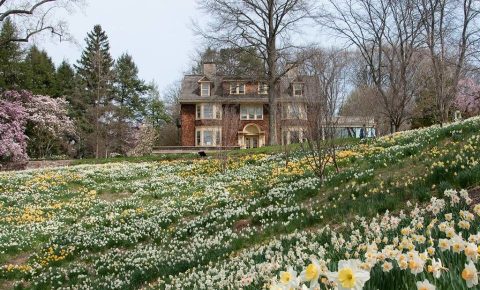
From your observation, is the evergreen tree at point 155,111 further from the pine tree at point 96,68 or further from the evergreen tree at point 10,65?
the evergreen tree at point 10,65

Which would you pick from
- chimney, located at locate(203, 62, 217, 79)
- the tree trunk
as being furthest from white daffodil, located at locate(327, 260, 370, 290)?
chimney, located at locate(203, 62, 217, 79)

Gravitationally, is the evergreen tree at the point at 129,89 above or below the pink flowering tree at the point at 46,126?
above

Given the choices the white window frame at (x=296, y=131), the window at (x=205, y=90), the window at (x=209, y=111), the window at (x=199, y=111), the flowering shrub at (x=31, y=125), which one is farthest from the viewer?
the window at (x=199, y=111)

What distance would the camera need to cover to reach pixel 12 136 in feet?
116

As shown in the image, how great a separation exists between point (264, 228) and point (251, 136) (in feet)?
149

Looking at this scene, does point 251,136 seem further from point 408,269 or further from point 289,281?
point 289,281

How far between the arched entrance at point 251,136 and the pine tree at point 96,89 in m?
15.1

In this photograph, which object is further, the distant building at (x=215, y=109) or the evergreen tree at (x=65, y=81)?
the evergreen tree at (x=65, y=81)

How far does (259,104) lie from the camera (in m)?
53.7

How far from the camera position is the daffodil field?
2888 millimetres

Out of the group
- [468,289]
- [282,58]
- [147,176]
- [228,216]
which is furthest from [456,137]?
[282,58]

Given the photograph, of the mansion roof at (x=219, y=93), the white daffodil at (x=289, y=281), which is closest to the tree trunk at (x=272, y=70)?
the mansion roof at (x=219, y=93)

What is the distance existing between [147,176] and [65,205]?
19.3 ft

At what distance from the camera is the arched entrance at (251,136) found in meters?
53.4
